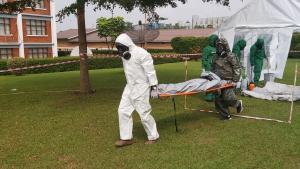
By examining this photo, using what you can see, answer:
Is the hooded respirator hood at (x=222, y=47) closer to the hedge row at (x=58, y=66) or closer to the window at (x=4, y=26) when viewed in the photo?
the hedge row at (x=58, y=66)

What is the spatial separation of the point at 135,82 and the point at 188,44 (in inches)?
1432

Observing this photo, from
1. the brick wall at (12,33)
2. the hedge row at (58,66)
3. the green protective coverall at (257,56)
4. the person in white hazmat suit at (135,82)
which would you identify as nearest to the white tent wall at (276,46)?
the green protective coverall at (257,56)

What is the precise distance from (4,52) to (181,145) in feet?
121

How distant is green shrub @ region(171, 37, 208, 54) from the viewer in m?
41.8

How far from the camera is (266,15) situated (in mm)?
11438

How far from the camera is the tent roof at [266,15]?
10508 mm

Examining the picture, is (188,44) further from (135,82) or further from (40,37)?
(135,82)

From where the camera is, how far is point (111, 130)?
26.4 feet

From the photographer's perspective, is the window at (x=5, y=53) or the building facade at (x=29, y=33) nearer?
the window at (x=5, y=53)

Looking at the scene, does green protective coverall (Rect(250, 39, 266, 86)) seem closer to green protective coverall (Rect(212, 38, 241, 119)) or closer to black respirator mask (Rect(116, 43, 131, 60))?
green protective coverall (Rect(212, 38, 241, 119))

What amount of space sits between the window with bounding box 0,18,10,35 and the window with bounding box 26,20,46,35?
8.68 feet

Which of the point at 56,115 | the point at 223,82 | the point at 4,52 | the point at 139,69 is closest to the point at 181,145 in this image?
the point at 139,69

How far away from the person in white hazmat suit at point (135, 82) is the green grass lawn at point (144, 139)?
1.68 feet

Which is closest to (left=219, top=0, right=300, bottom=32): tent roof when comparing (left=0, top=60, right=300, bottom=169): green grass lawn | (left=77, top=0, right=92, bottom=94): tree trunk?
(left=0, top=60, right=300, bottom=169): green grass lawn
